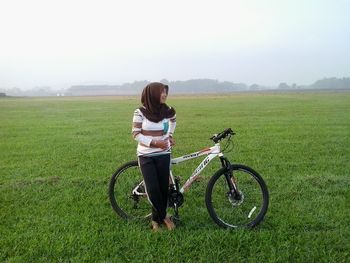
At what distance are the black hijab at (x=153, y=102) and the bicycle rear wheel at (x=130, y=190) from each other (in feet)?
3.28

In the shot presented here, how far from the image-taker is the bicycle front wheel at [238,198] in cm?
549

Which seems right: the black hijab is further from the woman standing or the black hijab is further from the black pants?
the black pants

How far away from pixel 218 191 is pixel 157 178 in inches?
34.8

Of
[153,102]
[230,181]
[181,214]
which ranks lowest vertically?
[181,214]

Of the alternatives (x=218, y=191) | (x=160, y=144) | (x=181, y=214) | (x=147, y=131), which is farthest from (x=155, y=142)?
(x=181, y=214)

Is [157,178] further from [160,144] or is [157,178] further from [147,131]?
[147,131]

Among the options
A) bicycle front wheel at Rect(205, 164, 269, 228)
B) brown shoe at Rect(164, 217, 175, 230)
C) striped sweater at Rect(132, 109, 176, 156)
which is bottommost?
brown shoe at Rect(164, 217, 175, 230)

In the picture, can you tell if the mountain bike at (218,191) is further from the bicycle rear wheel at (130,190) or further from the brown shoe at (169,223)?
the brown shoe at (169,223)

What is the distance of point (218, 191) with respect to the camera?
554cm

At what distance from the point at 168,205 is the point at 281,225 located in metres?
1.63

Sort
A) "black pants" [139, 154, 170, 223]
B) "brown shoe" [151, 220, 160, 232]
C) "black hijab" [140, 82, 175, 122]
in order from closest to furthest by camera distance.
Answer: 1. "black hijab" [140, 82, 175, 122]
2. "black pants" [139, 154, 170, 223]
3. "brown shoe" [151, 220, 160, 232]

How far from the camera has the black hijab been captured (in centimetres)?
520

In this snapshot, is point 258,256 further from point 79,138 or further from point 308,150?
point 79,138

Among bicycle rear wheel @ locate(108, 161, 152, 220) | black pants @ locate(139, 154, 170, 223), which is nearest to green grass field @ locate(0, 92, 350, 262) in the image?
bicycle rear wheel @ locate(108, 161, 152, 220)
